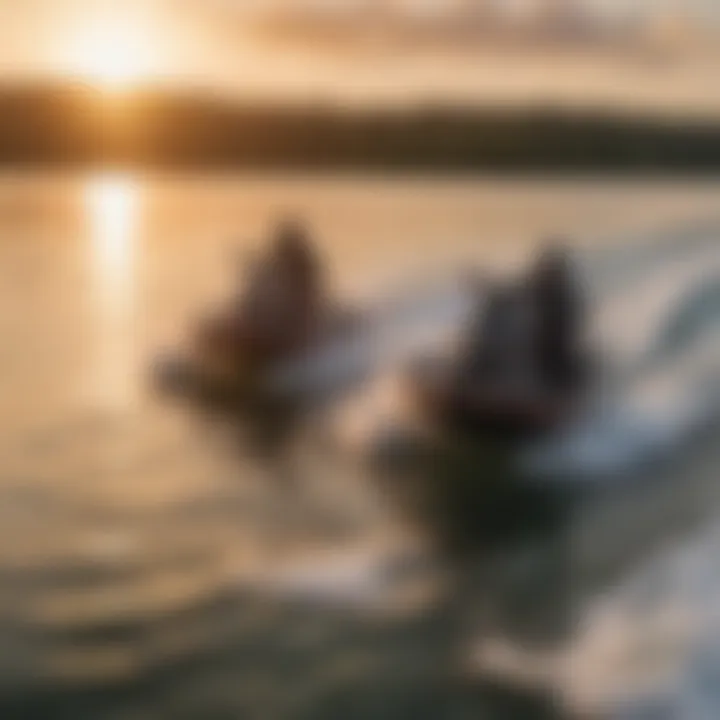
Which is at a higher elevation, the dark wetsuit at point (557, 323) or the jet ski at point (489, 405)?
the dark wetsuit at point (557, 323)

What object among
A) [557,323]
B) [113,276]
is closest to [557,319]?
[557,323]

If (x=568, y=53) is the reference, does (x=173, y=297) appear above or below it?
below

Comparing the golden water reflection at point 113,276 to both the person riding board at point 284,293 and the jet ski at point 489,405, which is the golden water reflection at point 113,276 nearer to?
the person riding board at point 284,293

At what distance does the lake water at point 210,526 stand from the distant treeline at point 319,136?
2 cm

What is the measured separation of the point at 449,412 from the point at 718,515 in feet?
0.70

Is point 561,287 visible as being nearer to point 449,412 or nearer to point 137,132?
point 449,412

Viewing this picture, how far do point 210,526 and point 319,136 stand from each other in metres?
0.30

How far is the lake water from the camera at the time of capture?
0.79 meters

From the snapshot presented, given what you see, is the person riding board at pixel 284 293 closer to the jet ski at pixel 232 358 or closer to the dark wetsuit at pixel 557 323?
the jet ski at pixel 232 358

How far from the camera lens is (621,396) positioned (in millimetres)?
818

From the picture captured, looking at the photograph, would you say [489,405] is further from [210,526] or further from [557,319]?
[210,526]

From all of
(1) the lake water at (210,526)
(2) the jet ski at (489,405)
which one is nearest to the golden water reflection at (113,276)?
(1) the lake water at (210,526)

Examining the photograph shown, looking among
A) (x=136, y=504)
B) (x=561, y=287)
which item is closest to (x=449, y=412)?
(x=561, y=287)

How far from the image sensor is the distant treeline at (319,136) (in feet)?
2.68
